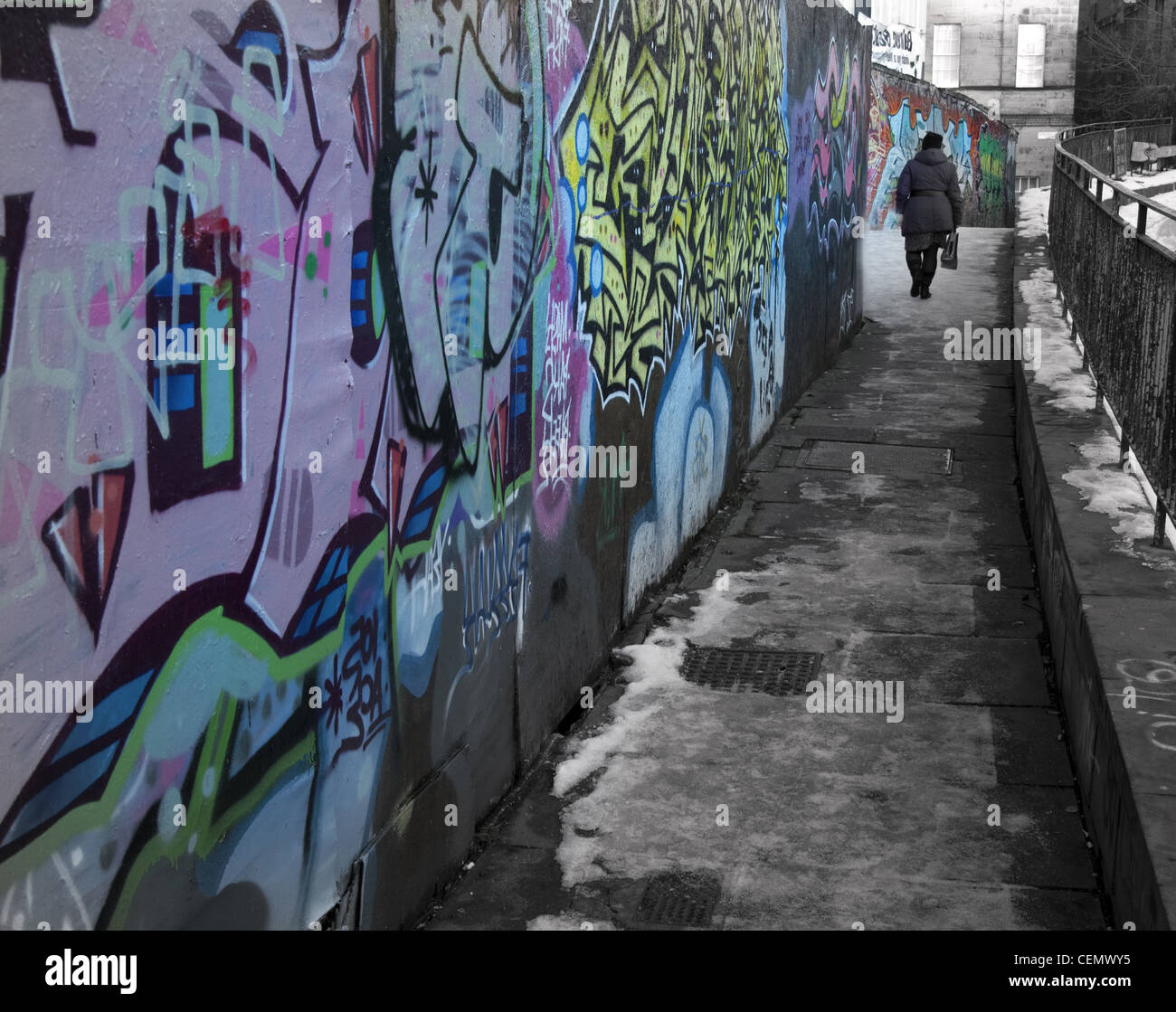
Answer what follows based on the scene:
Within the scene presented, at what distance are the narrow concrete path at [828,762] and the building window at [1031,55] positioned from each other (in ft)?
131

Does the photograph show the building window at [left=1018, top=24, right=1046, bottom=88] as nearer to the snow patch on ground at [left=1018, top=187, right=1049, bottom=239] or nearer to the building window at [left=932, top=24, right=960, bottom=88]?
the building window at [left=932, top=24, right=960, bottom=88]

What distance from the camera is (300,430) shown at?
9.64 ft

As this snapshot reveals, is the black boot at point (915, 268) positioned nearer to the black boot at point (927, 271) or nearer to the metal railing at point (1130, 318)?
the black boot at point (927, 271)

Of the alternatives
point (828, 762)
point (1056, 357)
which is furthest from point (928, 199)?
point (828, 762)

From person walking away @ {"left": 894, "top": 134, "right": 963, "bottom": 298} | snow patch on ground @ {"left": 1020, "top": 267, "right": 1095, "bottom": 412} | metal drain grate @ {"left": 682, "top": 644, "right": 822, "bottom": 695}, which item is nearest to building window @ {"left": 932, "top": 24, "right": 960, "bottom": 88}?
person walking away @ {"left": 894, "top": 134, "right": 963, "bottom": 298}

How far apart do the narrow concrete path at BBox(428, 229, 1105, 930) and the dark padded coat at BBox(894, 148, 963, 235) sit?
6613mm

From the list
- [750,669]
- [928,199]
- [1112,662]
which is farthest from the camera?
[928,199]

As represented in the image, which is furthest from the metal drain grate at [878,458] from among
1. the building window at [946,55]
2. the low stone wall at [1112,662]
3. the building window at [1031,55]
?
the building window at [1031,55]

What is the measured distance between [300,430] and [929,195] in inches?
497

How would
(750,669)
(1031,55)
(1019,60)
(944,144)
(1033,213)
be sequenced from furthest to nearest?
(1019,60)
(1031,55)
(944,144)
(1033,213)
(750,669)

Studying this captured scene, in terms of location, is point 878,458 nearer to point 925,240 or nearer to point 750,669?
point 750,669

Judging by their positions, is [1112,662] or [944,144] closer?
[1112,662]

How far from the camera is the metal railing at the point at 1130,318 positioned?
532 centimetres

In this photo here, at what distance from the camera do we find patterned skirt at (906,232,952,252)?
14.4m
